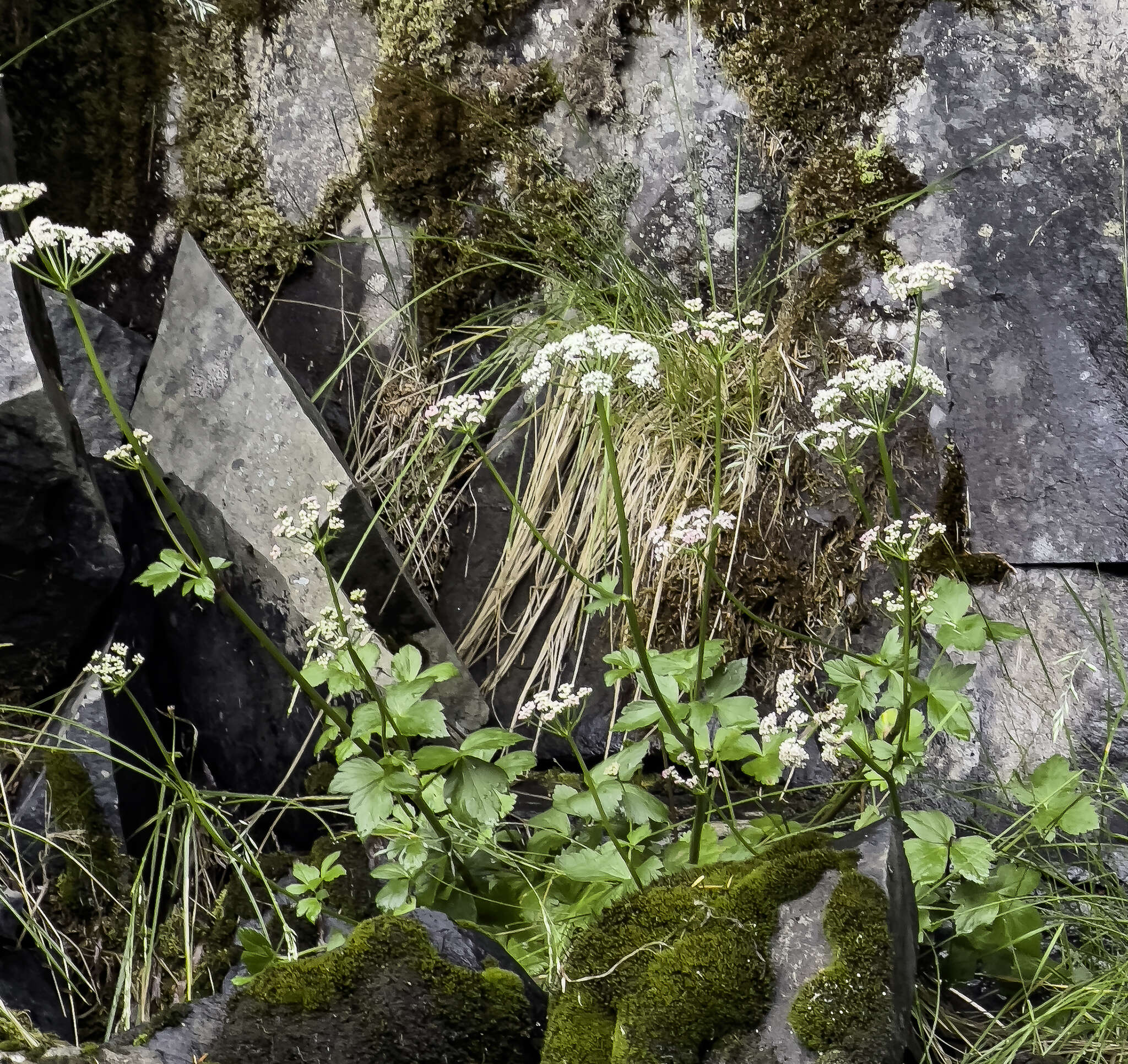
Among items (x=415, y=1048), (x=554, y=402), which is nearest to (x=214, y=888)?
(x=415, y=1048)

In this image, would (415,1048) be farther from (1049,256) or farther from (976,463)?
(1049,256)

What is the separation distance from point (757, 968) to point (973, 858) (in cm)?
52

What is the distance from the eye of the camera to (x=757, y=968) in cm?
170

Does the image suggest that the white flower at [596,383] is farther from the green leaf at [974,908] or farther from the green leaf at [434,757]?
the green leaf at [974,908]

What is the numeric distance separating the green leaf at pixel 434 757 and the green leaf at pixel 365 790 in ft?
0.25

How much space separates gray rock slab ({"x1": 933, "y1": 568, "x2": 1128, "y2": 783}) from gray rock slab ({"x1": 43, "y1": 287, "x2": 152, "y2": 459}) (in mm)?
2765

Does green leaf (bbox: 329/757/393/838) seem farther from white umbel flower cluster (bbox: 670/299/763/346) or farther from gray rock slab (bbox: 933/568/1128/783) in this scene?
gray rock slab (bbox: 933/568/1128/783)

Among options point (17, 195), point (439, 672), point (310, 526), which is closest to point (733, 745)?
point (439, 672)

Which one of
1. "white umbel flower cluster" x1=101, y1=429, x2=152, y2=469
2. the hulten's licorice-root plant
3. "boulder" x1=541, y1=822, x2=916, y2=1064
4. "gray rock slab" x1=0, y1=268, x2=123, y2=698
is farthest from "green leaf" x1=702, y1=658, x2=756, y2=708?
"gray rock slab" x1=0, y1=268, x2=123, y2=698

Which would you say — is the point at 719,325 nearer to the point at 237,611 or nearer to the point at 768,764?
the point at 768,764

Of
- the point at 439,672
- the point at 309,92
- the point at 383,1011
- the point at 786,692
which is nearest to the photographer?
the point at 383,1011

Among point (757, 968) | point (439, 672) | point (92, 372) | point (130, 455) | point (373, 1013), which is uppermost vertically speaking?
point (92, 372)

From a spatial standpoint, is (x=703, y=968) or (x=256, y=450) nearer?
(x=703, y=968)

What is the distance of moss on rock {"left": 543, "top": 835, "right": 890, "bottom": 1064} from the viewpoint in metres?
1.65
